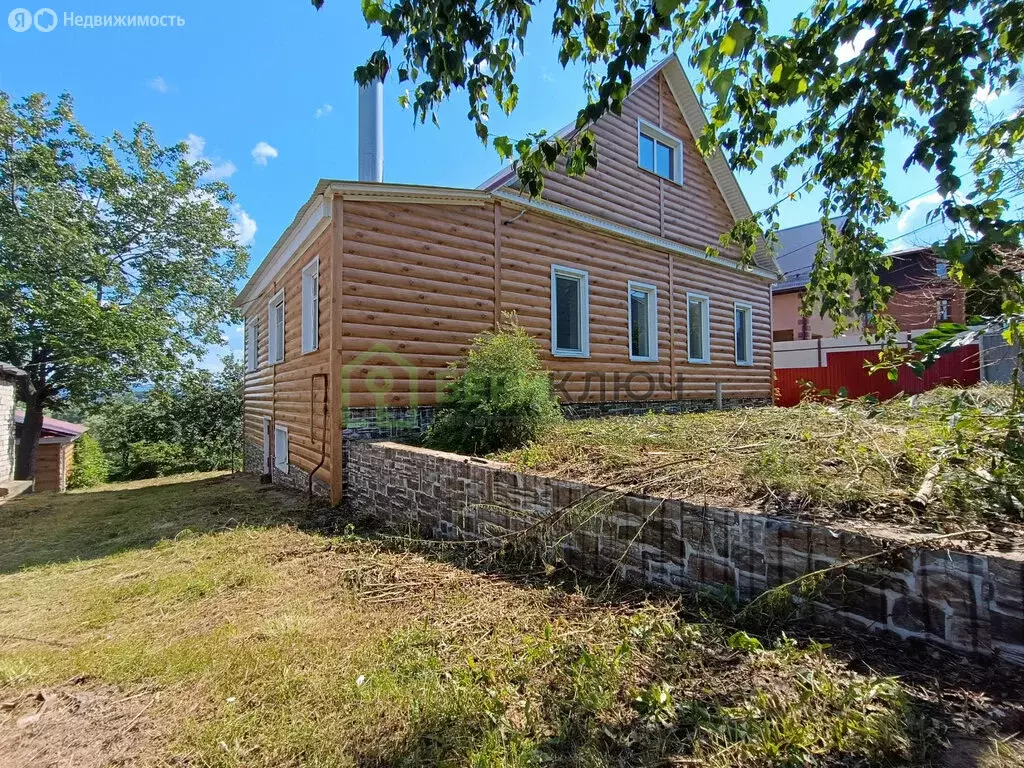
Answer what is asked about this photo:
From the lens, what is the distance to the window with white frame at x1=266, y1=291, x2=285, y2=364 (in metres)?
8.99

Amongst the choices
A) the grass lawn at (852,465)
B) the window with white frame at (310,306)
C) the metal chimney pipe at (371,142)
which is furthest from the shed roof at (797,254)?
the window with white frame at (310,306)

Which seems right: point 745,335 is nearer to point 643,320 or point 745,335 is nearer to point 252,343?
point 643,320

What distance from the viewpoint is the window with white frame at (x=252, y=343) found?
447 inches

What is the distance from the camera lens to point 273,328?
9.68 metres

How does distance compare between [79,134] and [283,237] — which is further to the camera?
[79,134]

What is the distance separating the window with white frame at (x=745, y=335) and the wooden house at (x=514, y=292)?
0.15 feet

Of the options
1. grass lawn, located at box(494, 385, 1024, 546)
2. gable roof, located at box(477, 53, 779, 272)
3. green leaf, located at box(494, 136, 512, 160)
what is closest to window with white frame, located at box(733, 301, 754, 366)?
gable roof, located at box(477, 53, 779, 272)

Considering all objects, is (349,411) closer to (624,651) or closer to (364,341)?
(364,341)

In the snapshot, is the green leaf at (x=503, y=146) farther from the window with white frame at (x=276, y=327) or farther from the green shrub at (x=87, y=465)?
the green shrub at (x=87, y=465)

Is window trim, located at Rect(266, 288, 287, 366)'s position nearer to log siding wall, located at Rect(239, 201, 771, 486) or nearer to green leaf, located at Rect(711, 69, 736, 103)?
log siding wall, located at Rect(239, 201, 771, 486)

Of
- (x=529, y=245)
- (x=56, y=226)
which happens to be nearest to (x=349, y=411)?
(x=529, y=245)

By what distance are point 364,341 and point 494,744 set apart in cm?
506

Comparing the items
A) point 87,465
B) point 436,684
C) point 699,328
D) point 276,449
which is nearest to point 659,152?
point 699,328

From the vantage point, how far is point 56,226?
13438 millimetres
